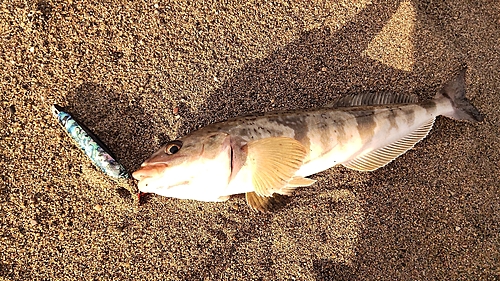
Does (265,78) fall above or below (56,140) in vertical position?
above

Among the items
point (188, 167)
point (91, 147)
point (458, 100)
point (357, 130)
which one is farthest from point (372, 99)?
point (91, 147)

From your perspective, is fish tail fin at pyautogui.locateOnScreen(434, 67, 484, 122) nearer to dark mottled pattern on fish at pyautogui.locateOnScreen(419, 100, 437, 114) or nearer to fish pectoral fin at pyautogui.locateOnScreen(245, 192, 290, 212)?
dark mottled pattern on fish at pyautogui.locateOnScreen(419, 100, 437, 114)

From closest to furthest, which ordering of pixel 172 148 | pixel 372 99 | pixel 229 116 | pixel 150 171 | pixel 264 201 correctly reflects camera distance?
pixel 150 171 < pixel 172 148 < pixel 264 201 < pixel 229 116 < pixel 372 99

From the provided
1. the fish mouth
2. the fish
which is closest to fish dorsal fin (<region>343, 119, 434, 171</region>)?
the fish

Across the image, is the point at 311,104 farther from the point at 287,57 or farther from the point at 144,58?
the point at 144,58

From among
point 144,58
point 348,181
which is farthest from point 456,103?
point 144,58

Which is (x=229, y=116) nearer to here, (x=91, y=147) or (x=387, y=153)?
(x=91, y=147)
